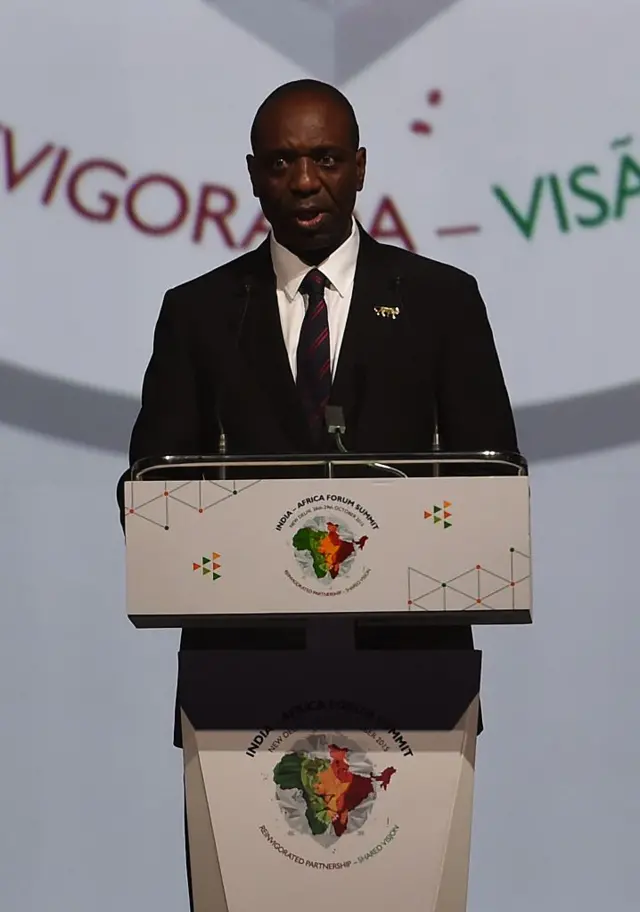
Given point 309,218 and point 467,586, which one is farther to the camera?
point 309,218

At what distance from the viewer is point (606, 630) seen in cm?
302

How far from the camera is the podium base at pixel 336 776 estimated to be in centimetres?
200

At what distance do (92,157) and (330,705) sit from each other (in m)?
1.41

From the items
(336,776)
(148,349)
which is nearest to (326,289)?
(336,776)

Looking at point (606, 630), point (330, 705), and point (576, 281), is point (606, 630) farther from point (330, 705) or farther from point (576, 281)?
point (330, 705)

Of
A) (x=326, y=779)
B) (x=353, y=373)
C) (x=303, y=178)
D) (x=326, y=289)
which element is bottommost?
(x=326, y=779)

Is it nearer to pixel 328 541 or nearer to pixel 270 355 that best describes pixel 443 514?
pixel 328 541

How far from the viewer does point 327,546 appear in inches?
76.5

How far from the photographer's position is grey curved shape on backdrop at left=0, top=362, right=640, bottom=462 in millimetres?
3074

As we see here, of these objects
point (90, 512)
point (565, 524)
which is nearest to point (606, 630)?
point (565, 524)

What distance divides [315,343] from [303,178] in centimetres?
20

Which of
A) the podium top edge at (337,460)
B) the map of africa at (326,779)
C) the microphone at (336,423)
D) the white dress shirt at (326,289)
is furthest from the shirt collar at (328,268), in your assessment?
the map of africa at (326,779)

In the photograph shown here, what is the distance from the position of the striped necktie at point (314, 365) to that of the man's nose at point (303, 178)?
131 mm

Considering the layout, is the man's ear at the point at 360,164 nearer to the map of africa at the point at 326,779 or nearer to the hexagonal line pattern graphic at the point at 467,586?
the hexagonal line pattern graphic at the point at 467,586
